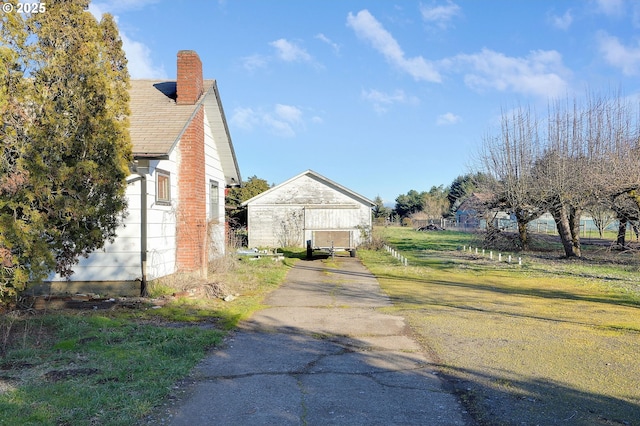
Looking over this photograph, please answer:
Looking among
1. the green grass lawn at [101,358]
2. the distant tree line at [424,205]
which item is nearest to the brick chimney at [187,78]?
the green grass lawn at [101,358]

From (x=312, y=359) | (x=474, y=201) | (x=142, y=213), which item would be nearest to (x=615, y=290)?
(x=312, y=359)

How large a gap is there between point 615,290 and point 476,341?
26.4 ft

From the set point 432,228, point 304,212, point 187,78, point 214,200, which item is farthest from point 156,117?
point 432,228

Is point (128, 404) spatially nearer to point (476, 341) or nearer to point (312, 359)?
point (312, 359)

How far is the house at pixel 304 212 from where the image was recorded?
98.3 ft

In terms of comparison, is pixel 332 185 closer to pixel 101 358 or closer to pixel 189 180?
pixel 189 180

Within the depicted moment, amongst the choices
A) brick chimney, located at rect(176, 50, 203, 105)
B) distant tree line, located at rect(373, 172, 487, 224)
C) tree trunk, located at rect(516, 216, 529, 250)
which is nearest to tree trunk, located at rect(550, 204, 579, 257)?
tree trunk, located at rect(516, 216, 529, 250)

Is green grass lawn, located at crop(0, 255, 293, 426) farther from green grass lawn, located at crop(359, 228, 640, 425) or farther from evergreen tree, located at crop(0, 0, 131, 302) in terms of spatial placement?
green grass lawn, located at crop(359, 228, 640, 425)

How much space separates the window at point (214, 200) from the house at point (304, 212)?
14.0 metres

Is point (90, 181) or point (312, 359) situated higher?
point (90, 181)

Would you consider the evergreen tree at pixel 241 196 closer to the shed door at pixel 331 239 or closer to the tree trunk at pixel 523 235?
the shed door at pixel 331 239

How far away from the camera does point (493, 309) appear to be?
32.7 ft

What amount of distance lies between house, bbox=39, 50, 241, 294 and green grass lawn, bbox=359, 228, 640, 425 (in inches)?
221

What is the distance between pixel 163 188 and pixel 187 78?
3223 mm
